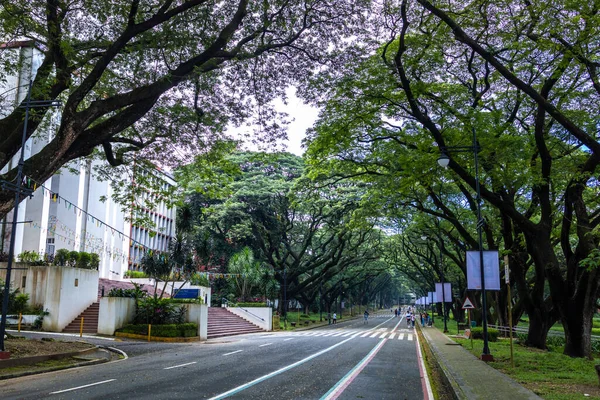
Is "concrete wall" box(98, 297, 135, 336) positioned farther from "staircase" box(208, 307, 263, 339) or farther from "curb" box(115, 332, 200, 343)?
"staircase" box(208, 307, 263, 339)

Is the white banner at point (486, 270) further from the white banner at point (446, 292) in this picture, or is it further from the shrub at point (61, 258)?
the shrub at point (61, 258)

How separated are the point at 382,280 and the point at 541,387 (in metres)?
96.1

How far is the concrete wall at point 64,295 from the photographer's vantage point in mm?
25359

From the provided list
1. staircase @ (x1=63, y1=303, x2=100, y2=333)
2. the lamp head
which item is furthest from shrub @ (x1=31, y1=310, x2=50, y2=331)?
the lamp head

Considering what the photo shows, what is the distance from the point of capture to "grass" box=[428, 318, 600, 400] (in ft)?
29.2

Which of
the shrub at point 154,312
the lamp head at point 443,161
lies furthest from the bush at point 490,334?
the shrub at point 154,312

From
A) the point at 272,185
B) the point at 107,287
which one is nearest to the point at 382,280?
the point at 272,185

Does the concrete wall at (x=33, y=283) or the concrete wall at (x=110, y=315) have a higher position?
the concrete wall at (x=33, y=283)

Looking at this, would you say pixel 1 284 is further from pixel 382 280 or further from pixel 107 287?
pixel 382 280

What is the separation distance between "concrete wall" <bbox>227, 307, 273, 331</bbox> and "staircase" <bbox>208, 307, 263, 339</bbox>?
527 millimetres

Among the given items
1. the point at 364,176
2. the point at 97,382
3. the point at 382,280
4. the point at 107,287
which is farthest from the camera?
the point at 382,280

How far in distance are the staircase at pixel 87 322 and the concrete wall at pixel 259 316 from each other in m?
12.1

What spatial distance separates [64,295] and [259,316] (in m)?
15.3

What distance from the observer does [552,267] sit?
48.9 feet
